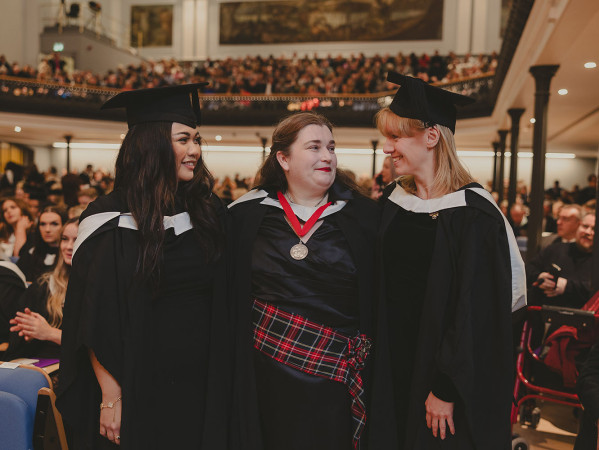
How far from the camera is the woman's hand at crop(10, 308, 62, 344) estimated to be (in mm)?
2973

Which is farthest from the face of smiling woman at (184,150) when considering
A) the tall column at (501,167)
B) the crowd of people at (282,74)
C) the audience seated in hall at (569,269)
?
the crowd of people at (282,74)

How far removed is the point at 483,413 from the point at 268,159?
1521 mm

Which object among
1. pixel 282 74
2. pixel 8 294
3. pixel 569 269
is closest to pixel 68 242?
pixel 8 294

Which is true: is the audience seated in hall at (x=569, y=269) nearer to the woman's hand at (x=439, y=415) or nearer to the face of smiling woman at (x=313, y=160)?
the woman's hand at (x=439, y=415)

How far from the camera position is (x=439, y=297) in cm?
217

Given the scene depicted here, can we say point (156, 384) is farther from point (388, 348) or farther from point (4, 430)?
point (388, 348)

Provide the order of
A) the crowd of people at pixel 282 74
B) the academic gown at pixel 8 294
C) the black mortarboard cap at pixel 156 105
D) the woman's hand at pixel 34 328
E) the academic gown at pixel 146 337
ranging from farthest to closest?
1. the crowd of people at pixel 282 74
2. the academic gown at pixel 8 294
3. the woman's hand at pixel 34 328
4. the black mortarboard cap at pixel 156 105
5. the academic gown at pixel 146 337

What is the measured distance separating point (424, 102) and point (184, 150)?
104 centimetres

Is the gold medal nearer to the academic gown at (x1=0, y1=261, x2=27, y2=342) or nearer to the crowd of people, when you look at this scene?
the academic gown at (x1=0, y1=261, x2=27, y2=342)

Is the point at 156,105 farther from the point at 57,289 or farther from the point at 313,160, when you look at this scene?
the point at 57,289

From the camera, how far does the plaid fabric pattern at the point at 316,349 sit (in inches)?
90.6

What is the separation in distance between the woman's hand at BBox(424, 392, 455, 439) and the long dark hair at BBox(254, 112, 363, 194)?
3.41 ft

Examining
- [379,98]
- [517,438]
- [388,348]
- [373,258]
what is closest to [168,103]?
[373,258]

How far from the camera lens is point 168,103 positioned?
2242 mm
